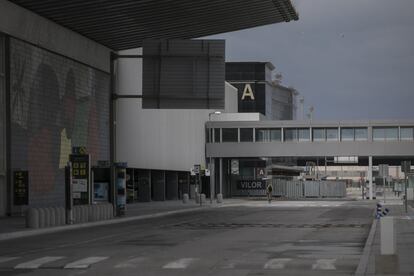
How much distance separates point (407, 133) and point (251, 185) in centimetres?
1943

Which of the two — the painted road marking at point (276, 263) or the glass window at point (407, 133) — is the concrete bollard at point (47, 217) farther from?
the glass window at point (407, 133)

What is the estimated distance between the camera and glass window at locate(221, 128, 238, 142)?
8188 cm

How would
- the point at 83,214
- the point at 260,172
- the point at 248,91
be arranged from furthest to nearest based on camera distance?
the point at 248,91 < the point at 260,172 < the point at 83,214

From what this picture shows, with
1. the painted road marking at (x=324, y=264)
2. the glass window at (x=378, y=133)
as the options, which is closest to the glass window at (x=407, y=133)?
the glass window at (x=378, y=133)

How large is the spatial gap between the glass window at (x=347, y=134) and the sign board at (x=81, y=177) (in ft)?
164

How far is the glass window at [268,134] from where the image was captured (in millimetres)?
81688

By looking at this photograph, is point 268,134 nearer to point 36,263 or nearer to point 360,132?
point 360,132

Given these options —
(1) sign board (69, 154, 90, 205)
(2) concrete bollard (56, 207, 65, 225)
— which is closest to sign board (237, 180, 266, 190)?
(1) sign board (69, 154, 90, 205)

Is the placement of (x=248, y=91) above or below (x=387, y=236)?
above

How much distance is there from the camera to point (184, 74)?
38438 millimetres

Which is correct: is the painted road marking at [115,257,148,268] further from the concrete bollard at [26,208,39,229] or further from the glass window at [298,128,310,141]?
the glass window at [298,128,310,141]

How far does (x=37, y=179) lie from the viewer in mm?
39406

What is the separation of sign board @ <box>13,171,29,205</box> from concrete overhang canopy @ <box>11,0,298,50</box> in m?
8.74

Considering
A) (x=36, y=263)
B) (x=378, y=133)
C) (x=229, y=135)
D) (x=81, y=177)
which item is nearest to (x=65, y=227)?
(x=81, y=177)
